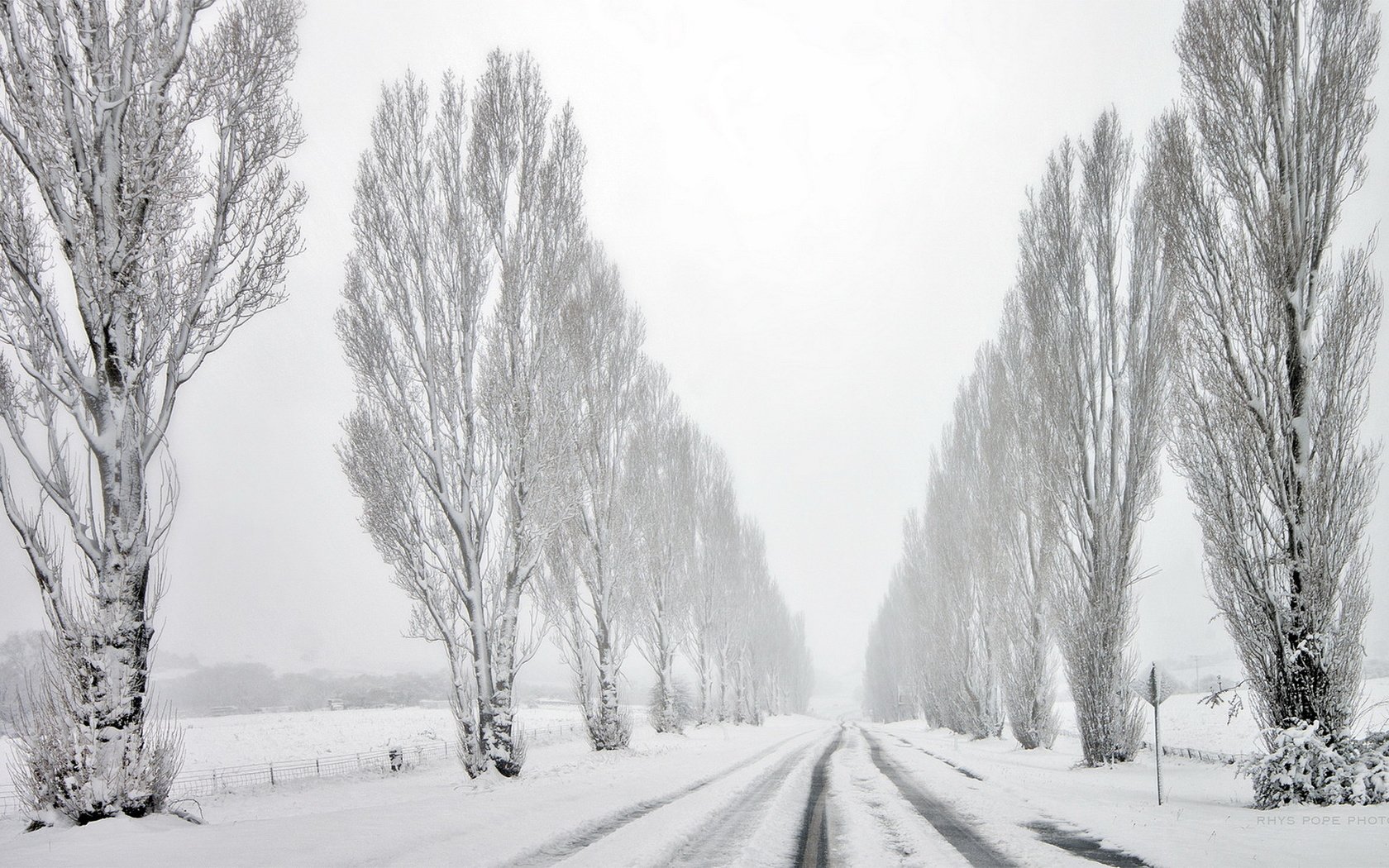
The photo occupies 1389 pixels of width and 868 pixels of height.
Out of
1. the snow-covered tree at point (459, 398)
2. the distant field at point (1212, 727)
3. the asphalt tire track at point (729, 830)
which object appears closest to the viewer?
the asphalt tire track at point (729, 830)

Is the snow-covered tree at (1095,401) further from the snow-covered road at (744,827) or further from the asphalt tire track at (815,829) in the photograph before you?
the asphalt tire track at (815,829)

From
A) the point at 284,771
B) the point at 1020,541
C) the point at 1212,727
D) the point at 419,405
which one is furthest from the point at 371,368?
the point at 1212,727

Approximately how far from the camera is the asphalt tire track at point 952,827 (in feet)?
19.3

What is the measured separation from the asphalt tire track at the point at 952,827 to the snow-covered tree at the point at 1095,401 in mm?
4725

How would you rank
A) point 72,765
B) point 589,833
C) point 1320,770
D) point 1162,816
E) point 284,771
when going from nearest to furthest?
point 72,765 → point 589,833 → point 1320,770 → point 1162,816 → point 284,771

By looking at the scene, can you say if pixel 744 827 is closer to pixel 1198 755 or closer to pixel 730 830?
pixel 730 830

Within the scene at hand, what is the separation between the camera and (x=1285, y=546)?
872 centimetres

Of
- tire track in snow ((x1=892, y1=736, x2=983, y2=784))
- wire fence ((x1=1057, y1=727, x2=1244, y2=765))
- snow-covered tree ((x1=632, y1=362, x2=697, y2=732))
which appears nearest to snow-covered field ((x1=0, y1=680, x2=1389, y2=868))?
tire track in snow ((x1=892, y1=736, x2=983, y2=784))

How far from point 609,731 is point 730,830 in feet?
33.5

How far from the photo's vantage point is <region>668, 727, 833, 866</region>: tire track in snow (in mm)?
6000

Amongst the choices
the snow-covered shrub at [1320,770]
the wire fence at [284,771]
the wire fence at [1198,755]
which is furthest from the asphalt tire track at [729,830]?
the wire fence at [1198,755]

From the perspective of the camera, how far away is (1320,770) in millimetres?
7797

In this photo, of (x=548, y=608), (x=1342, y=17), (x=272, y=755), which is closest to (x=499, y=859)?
(x=548, y=608)

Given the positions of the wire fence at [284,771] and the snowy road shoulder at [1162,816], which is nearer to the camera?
the snowy road shoulder at [1162,816]
